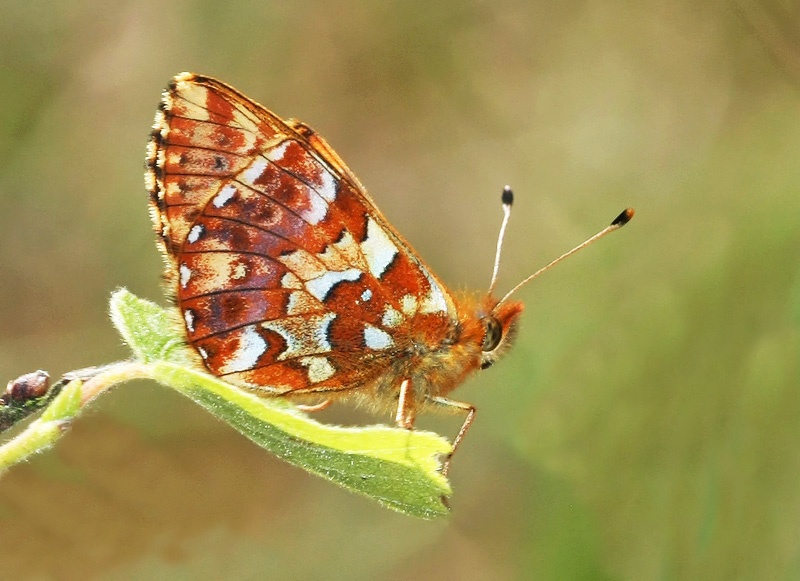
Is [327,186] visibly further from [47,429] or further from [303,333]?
[47,429]

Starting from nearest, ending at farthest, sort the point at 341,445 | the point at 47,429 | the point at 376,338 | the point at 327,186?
the point at 47,429
the point at 341,445
the point at 327,186
the point at 376,338

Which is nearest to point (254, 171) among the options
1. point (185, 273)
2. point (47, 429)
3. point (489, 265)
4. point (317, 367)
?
point (185, 273)

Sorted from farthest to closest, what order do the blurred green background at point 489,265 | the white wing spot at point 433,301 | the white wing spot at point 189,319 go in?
1. the blurred green background at point 489,265
2. the white wing spot at point 433,301
3. the white wing spot at point 189,319

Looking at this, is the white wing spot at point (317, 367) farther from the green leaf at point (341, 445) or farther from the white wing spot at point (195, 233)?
the green leaf at point (341, 445)

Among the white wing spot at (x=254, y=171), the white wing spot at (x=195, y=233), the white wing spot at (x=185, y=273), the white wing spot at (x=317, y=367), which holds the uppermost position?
the white wing spot at (x=254, y=171)

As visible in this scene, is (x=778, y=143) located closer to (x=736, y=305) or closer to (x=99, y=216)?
(x=736, y=305)

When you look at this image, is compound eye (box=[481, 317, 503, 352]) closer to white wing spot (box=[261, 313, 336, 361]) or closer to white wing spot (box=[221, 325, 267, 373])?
white wing spot (box=[261, 313, 336, 361])

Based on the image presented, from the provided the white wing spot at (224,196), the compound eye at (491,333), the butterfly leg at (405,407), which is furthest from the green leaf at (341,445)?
the compound eye at (491,333)

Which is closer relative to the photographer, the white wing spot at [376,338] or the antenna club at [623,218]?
the white wing spot at [376,338]
